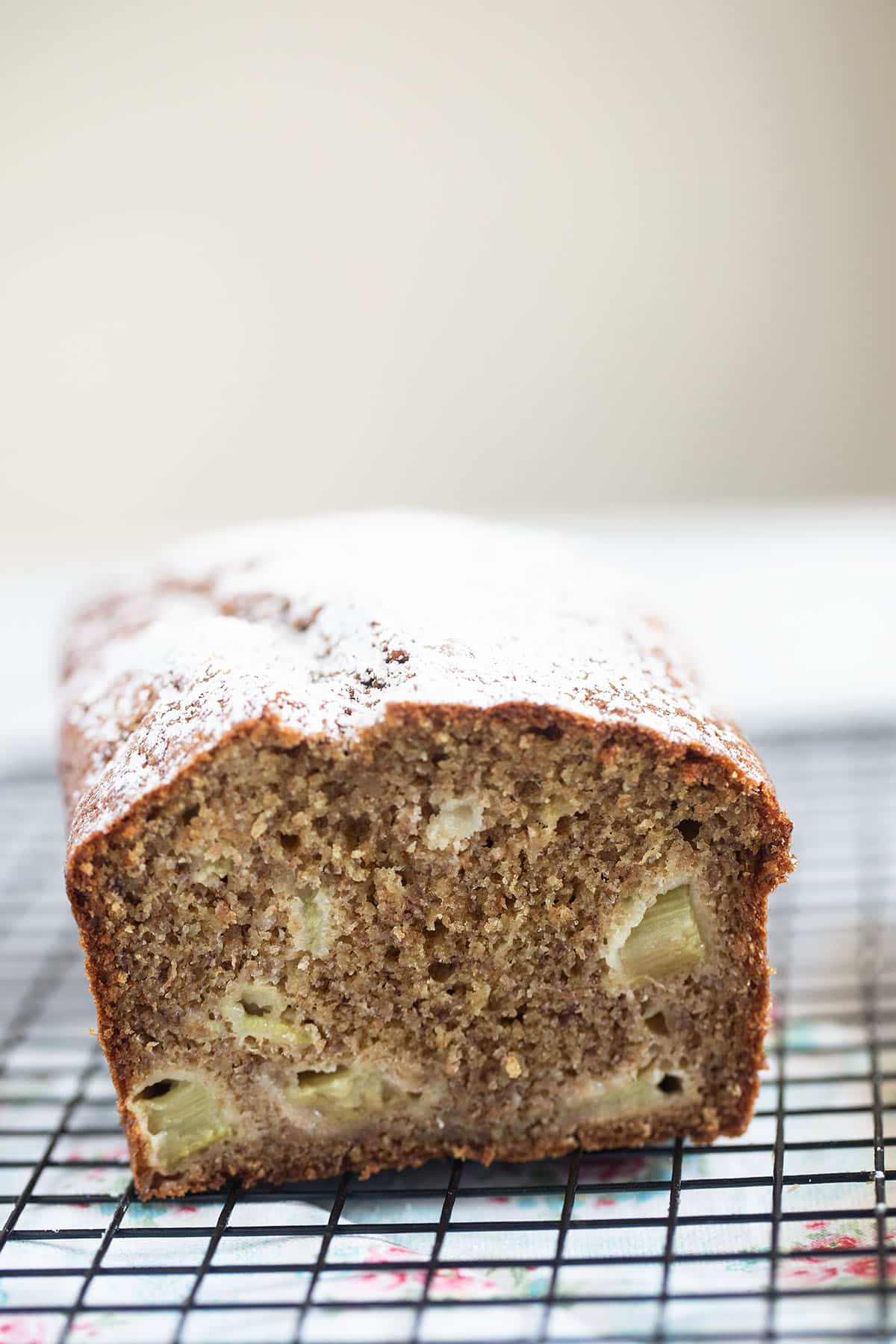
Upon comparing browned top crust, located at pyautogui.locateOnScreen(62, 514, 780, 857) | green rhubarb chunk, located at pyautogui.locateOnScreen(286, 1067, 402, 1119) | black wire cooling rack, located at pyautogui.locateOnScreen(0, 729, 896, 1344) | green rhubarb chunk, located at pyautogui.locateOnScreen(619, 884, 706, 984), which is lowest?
black wire cooling rack, located at pyautogui.locateOnScreen(0, 729, 896, 1344)

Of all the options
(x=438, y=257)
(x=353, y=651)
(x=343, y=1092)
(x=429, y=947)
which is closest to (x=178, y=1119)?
(x=343, y=1092)

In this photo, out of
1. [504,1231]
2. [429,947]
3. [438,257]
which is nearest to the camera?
[504,1231]

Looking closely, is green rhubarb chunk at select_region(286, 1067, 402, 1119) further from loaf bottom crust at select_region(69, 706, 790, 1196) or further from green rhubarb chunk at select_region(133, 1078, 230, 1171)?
green rhubarb chunk at select_region(133, 1078, 230, 1171)

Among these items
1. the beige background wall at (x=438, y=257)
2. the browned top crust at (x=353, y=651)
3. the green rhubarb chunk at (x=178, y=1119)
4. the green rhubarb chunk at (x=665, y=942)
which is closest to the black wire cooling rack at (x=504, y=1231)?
the green rhubarb chunk at (x=178, y=1119)

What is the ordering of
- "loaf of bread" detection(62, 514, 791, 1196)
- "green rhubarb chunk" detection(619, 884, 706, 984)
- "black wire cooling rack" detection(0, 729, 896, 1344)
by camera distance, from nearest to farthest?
"black wire cooling rack" detection(0, 729, 896, 1344) → "loaf of bread" detection(62, 514, 791, 1196) → "green rhubarb chunk" detection(619, 884, 706, 984)

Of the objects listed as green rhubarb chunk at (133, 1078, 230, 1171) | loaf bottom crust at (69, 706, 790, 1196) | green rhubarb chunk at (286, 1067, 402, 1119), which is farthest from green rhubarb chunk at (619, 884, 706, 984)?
green rhubarb chunk at (133, 1078, 230, 1171)

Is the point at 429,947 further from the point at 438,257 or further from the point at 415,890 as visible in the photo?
the point at 438,257

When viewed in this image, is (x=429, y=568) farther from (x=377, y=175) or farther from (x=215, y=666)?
(x=377, y=175)
